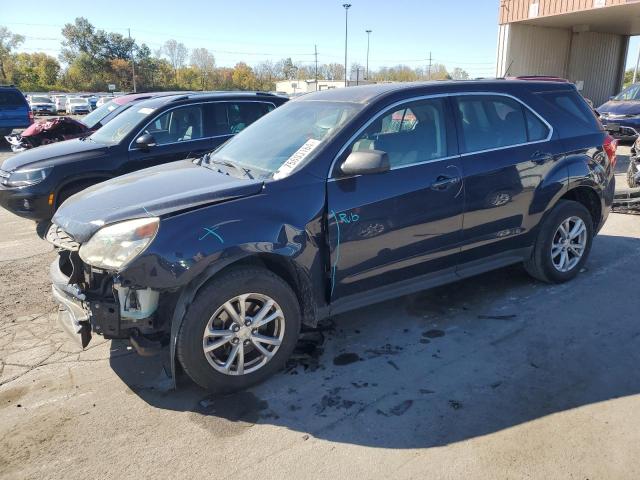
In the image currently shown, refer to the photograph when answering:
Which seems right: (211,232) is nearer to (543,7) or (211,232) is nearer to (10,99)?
(10,99)

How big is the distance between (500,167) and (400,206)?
3.68ft

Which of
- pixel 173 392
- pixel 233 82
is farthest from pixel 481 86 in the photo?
pixel 233 82

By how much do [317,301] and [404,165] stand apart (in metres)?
1.21

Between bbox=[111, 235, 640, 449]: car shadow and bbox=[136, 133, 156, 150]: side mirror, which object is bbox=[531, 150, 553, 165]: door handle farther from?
bbox=[136, 133, 156, 150]: side mirror

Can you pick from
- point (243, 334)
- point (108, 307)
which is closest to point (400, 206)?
point (243, 334)

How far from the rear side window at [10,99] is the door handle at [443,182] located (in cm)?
1760

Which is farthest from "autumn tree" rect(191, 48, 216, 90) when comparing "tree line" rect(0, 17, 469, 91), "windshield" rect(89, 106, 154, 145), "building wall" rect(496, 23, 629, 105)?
"windshield" rect(89, 106, 154, 145)

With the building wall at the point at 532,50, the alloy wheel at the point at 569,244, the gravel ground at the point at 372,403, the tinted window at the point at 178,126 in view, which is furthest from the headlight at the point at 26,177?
the building wall at the point at 532,50

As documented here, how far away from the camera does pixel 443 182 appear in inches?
150

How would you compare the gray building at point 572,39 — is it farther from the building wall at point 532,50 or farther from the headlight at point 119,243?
the headlight at point 119,243

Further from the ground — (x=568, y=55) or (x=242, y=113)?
(x=568, y=55)

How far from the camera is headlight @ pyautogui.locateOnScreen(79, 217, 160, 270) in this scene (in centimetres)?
287

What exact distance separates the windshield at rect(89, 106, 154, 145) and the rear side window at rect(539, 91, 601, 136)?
201 inches

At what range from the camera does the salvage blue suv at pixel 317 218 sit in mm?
2967
